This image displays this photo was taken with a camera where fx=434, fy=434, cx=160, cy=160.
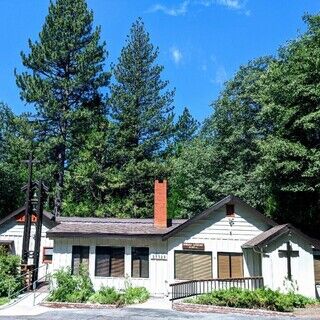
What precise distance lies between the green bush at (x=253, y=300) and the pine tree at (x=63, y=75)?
88.0 ft

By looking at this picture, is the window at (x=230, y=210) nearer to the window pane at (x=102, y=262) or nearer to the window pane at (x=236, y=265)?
the window pane at (x=236, y=265)

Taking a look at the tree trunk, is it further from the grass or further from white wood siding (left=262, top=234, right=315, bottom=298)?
white wood siding (left=262, top=234, right=315, bottom=298)

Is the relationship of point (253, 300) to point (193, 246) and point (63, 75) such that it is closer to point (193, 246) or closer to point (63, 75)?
point (193, 246)

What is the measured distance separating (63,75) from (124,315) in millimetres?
34149

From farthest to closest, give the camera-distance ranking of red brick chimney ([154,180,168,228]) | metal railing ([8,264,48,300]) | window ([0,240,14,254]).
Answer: window ([0,240,14,254])
red brick chimney ([154,180,168,228])
metal railing ([8,264,48,300])

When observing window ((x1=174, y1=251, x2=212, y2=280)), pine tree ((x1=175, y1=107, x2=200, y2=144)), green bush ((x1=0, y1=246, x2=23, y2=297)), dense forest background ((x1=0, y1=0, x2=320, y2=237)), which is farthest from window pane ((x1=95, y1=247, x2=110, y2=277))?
pine tree ((x1=175, y1=107, x2=200, y2=144))

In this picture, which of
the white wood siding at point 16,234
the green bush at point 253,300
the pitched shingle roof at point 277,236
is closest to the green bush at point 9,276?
the white wood siding at point 16,234

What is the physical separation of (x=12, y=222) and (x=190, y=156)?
18000 millimetres

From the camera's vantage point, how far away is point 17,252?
2631 centimetres

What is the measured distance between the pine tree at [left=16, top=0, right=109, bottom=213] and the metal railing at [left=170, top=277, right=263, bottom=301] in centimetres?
2426

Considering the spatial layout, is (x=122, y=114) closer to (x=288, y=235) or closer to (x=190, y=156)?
(x=190, y=156)

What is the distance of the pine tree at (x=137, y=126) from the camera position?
4121 centimetres

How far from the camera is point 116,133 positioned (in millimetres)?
43000

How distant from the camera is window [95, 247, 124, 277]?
21.8 metres
